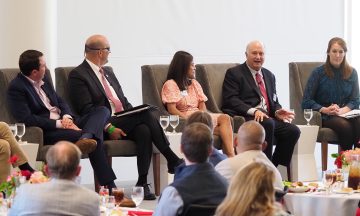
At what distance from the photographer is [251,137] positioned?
15.8 ft

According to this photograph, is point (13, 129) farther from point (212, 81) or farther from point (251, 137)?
point (251, 137)

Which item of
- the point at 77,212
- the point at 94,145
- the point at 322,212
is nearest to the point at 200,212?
the point at 77,212

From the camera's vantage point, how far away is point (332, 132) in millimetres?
8492

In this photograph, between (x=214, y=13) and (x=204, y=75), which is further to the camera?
(x=214, y=13)

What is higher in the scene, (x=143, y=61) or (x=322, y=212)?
(x=143, y=61)

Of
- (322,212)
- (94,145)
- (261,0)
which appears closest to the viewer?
(322,212)

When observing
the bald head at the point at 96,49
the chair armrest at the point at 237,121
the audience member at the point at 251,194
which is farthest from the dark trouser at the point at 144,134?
the audience member at the point at 251,194

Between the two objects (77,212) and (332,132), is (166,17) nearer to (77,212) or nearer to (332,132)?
(332,132)

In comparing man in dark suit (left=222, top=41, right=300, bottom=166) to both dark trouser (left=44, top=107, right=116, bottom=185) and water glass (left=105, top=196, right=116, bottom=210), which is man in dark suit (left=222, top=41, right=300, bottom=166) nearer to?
dark trouser (left=44, top=107, right=116, bottom=185)

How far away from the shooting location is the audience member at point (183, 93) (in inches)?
308

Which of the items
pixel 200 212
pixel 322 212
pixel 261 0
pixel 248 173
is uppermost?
pixel 261 0

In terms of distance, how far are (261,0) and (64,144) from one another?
7.21 meters

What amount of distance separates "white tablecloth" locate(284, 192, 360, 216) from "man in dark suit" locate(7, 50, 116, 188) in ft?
6.68

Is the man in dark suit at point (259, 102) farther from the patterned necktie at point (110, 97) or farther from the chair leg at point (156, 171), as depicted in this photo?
the patterned necktie at point (110, 97)
